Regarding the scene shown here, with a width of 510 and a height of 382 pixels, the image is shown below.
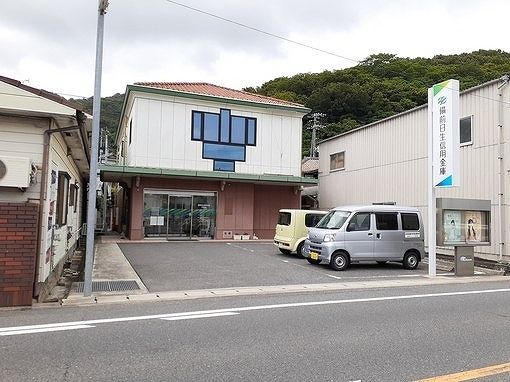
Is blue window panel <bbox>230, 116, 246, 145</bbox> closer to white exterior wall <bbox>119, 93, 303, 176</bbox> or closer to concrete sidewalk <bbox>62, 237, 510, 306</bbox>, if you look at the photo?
white exterior wall <bbox>119, 93, 303, 176</bbox>

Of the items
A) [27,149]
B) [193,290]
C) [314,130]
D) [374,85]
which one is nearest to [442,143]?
[193,290]

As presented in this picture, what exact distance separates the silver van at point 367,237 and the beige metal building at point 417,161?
314cm

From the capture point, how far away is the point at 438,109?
13664 millimetres

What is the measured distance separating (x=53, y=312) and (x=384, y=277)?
8.66 m

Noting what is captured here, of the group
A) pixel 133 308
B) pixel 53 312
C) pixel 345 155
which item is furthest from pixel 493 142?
pixel 53 312

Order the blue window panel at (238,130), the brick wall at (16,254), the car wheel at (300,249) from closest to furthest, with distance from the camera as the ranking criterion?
the brick wall at (16,254)
the car wheel at (300,249)
the blue window panel at (238,130)

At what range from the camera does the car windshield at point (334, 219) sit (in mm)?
13781

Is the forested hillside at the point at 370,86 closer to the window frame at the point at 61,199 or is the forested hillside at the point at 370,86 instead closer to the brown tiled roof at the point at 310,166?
the brown tiled roof at the point at 310,166

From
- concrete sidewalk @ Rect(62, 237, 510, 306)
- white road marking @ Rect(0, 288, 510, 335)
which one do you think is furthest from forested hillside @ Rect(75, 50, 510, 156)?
white road marking @ Rect(0, 288, 510, 335)

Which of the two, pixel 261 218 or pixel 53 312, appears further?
pixel 261 218

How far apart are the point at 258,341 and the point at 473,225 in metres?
10.7

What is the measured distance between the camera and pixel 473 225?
45.9 ft

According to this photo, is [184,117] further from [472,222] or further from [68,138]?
[472,222]

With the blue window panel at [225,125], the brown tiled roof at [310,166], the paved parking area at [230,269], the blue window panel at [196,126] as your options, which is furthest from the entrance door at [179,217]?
the brown tiled roof at [310,166]
